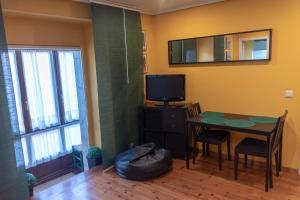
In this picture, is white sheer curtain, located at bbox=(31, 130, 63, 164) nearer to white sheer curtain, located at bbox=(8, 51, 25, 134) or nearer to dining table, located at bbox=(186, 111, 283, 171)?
white sheer curtain, located at bbox=(8, 51, 25, 134)

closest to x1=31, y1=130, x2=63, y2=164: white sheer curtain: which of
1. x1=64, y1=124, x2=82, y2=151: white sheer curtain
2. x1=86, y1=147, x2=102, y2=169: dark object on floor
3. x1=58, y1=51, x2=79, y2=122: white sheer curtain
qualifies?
x1=64, y1=124, x2=82, y2=151: white sheer curtain

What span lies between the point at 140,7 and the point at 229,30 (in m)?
1.37

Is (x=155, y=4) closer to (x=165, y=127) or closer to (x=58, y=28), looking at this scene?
(x=58, y=28)

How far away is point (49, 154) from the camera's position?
14.2ft

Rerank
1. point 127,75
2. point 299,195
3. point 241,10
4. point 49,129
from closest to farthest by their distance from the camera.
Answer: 1. point 299,195
2. point 241,10
3. point 127,75
4. point 49,129

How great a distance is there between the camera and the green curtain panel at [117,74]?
3.22m

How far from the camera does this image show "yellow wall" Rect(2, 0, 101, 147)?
8.84 feet

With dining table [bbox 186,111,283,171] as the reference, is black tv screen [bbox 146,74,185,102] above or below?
above

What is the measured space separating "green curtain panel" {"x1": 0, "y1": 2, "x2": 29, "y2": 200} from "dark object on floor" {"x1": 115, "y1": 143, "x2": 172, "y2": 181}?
120 cm

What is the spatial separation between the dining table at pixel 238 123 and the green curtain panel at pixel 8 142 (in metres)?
2.06

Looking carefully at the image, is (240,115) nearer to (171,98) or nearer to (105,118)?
(171,98)

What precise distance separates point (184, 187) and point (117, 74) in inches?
68.9

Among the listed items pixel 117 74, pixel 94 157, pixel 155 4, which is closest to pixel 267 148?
pixel 117 74

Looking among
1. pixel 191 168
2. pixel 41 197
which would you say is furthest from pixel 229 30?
pixel 41 197
